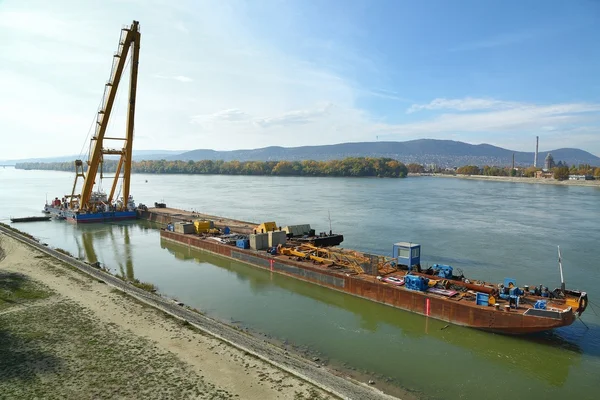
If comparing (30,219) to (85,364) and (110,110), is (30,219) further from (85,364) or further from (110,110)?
(85,364)

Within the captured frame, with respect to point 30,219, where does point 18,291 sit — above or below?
above

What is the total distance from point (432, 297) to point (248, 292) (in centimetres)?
973

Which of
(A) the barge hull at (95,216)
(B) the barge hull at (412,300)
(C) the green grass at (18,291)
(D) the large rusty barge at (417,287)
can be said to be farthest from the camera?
(A) the barge hull at (95,216)

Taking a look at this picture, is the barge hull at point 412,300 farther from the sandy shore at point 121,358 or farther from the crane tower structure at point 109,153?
the crane tower structure at point 109,153

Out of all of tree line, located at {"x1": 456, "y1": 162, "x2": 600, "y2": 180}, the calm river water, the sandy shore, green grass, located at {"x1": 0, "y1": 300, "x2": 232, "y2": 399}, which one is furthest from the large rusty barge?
tree line, located at {"x1": 456, "y1": 162, "x2": 600, "y2": 180}

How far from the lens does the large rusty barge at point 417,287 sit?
46.7 feet

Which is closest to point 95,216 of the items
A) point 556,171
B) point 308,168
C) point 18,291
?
point 18,291

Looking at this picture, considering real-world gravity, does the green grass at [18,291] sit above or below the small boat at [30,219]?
above

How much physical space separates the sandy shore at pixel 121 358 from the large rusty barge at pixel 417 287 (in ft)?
27.5

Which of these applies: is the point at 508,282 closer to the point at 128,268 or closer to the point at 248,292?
the point at 248,292

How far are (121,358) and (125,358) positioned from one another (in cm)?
11

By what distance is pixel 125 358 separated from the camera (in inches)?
436

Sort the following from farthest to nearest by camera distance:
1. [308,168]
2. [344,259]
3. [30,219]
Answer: [308,168] → [30,219] → [344,259]

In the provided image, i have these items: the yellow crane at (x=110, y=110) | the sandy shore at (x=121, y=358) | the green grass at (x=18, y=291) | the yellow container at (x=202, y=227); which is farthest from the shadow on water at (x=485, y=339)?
the yellow crane at (x=110, y=110)
